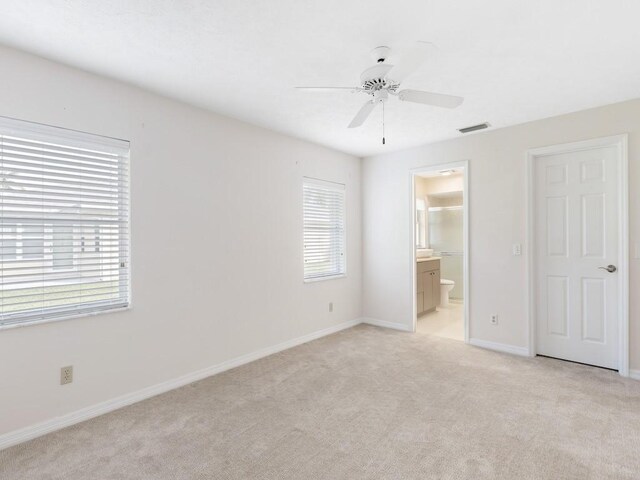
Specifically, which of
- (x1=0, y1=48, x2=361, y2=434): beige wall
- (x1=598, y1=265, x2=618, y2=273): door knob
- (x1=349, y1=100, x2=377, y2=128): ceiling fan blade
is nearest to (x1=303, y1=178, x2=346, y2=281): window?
(x1=0, y1=48, x2=361, y2=434): beige wall

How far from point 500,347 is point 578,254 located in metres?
1.25

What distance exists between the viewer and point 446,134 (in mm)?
4051

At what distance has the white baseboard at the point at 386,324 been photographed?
4.74 metres

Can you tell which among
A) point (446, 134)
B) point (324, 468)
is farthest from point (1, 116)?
point (446, 134)

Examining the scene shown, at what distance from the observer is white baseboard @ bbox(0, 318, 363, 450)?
7.35 feet

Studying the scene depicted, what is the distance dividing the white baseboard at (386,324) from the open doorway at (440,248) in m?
0.36

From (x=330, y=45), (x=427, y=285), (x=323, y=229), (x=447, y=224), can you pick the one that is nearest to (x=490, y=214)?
(x=427, y=285)

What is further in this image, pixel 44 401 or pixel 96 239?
pixel 96 239

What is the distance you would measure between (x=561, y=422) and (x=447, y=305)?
3976 millimetres

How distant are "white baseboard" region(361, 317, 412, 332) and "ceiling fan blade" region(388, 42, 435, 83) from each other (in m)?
3.43

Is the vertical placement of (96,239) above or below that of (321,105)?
below

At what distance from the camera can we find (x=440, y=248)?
7008 millimetres

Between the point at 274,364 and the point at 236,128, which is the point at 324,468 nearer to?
the point at 274,364

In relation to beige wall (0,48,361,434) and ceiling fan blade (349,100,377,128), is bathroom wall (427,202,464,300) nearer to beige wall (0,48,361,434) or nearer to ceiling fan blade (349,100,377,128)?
beige wall (0,48,361,434)
